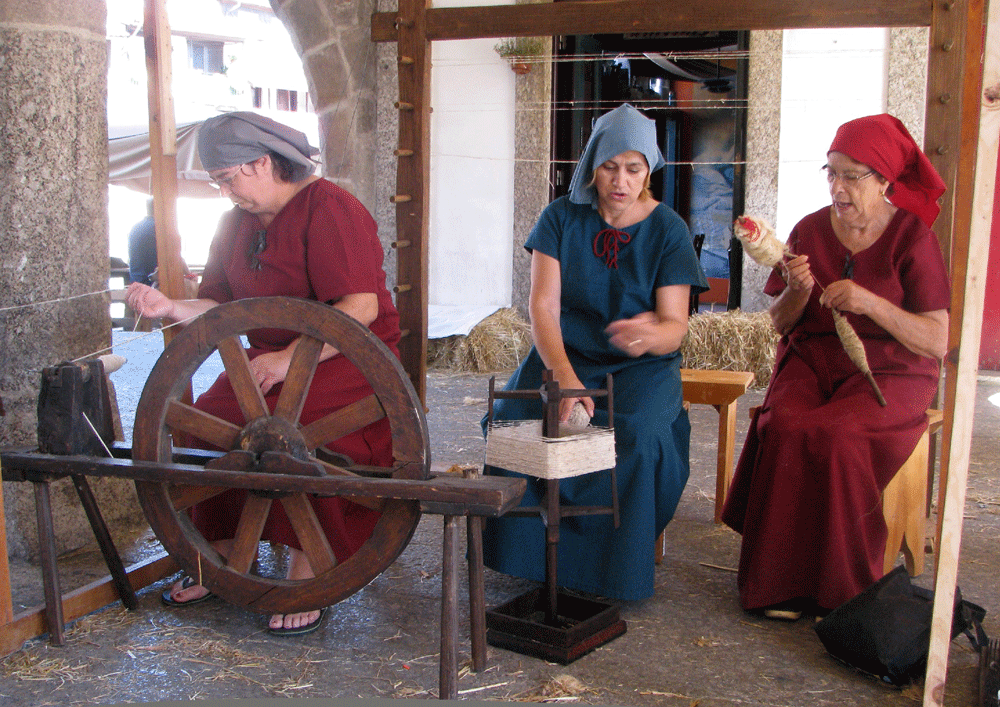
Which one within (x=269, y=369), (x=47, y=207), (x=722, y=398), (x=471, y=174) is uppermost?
(x=471, y=174)

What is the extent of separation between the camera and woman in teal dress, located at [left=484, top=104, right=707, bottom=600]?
261 centimetres

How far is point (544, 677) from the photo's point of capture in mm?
2221

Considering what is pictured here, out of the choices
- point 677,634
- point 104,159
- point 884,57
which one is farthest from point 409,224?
point 884,57

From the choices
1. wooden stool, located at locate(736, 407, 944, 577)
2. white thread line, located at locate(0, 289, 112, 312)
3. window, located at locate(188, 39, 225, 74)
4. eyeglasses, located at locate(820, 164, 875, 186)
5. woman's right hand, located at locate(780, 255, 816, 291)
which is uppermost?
window, located at locate(188, 39, 225, 74)

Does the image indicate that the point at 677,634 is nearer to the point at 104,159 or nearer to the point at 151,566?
the point at 151,566

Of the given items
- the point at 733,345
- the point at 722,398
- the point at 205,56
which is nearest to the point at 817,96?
the point at 733,345

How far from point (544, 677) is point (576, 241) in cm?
130

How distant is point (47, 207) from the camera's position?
2885 mm

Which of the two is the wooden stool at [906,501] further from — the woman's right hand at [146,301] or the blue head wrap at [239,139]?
the woman's right hand at [146,301]

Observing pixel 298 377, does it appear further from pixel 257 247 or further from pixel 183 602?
pixel 183 602

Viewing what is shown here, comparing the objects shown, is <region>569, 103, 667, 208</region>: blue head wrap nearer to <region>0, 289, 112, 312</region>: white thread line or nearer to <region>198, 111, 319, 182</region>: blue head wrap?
<region>198, 111, 319, 182</region>: blue head wrap

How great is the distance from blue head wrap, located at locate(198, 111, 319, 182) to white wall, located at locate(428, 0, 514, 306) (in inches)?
208

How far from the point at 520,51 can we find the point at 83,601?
5.92m

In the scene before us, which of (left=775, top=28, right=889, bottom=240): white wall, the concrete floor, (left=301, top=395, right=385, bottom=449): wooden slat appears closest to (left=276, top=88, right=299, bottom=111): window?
(left=775, top=28, right=889, bottom=240): white wall
